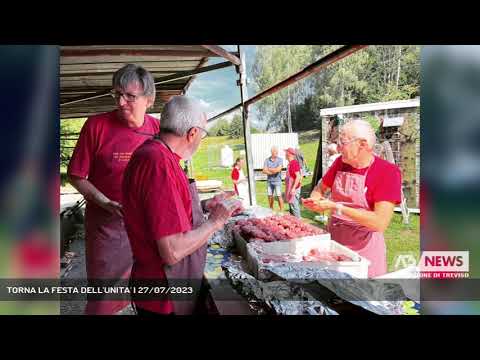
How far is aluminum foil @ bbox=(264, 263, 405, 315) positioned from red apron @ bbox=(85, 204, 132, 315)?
2.75ft

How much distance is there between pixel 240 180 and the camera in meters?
2.80

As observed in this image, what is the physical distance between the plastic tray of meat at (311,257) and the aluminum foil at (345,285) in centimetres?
3

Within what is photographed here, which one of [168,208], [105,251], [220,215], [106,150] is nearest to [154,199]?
[168,208]

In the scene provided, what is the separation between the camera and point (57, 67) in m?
2.64

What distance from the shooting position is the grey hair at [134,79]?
247 cm

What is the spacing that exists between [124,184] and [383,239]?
1.50 meters

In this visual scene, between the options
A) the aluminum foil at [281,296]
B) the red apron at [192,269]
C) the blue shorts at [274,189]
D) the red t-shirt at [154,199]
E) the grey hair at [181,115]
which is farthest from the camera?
the blue shorts at [274,189]

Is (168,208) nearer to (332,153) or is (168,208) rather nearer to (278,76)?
(332,153)

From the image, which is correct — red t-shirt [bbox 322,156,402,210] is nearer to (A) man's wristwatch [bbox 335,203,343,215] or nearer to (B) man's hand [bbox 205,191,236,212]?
(A) man's wristwatch [bbox 335,203,343,215]

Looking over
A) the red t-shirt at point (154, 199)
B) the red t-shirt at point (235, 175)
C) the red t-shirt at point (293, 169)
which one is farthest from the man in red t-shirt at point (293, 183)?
the red t-shirt at point (154, 199)

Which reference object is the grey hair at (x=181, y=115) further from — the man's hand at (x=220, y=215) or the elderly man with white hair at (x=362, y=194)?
the elderly man with white hair at (x=362, y=194)

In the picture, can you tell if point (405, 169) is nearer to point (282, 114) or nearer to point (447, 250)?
point (447, 250)

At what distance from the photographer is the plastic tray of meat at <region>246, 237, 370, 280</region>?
240cm

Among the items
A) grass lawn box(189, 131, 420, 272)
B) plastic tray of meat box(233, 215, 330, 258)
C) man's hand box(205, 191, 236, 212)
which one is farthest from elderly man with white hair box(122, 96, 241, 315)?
plastic tray of meat box(233, 215, 330, 258)
